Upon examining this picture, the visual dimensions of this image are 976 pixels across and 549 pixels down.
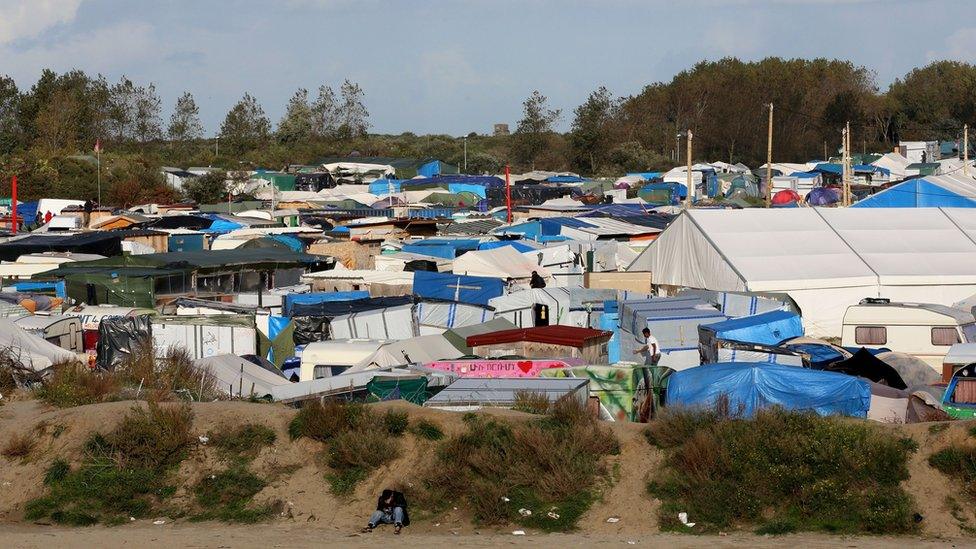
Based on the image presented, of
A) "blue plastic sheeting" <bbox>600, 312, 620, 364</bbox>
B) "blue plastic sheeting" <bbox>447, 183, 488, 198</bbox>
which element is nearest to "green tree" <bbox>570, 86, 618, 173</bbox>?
"blue plastic sheeting" <bbox>447, 183, 488, 198</bbox>

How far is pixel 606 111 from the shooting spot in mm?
90500

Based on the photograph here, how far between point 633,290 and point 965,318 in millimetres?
7843

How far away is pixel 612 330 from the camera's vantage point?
21172mm

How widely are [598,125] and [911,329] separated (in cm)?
6541

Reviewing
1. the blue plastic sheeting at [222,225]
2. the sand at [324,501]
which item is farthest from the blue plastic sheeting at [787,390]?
the blue plastic sheeting at [222,225]

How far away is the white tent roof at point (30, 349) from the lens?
17.4 meters

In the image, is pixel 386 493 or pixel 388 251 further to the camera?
pixel 388 251

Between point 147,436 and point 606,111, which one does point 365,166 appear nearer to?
point 606,111

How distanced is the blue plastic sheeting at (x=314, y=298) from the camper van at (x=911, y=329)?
32.6 feet

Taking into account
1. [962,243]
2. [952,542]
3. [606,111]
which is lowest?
[952,542]

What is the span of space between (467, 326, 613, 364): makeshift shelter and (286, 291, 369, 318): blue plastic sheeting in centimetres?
512

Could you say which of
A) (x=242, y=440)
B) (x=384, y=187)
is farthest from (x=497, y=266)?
(x=384, y=187)

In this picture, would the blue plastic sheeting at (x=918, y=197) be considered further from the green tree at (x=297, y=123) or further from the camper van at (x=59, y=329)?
the green tree at (x=297, y=123)

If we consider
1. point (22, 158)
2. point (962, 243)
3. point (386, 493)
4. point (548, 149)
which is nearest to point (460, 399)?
point (386, 493)
